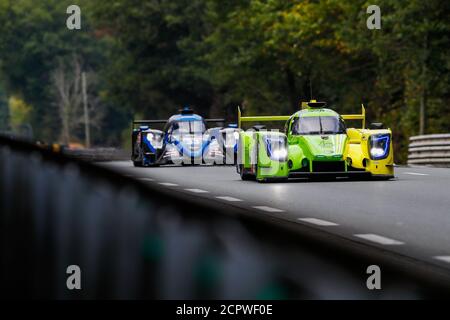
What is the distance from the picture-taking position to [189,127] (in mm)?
29188

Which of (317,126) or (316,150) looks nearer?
(316,150)

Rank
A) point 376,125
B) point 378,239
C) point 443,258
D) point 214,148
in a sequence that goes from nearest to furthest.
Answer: point 443,258, point 378,239, point 376,125, point 214,148

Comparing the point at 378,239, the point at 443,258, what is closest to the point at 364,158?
the point at 378,239

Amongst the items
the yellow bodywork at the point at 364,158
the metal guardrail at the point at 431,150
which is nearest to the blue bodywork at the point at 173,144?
→ the metal guardrail at the point at 431,150

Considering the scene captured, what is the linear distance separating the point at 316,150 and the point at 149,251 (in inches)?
626

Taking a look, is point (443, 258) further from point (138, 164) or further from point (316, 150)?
point (138, 164)

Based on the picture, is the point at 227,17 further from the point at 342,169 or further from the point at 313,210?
the point at 313,210

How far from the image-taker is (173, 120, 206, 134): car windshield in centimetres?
2897

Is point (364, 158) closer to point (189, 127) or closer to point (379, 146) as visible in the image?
point (379, 146)

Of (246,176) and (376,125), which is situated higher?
(376,125)

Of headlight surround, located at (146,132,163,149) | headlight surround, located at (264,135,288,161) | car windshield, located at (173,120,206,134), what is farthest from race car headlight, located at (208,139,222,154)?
headlight surround, located at (264,135,288,161)

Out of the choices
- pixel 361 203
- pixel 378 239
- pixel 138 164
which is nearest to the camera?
pixel 378 239

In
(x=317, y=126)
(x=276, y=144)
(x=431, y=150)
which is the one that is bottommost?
(x=431, y=150)

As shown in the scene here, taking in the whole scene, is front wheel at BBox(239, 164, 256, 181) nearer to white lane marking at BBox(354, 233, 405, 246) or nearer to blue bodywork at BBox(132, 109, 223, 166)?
blue bodywork at BBox(132, 109, 223, 166)
